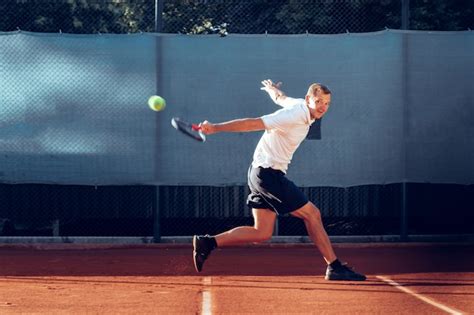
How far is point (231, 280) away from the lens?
983cm

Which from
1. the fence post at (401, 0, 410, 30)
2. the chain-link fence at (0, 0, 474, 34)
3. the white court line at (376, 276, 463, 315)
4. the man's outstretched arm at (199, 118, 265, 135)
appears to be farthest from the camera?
the chain-link fence at (0, 0, 474, 34)

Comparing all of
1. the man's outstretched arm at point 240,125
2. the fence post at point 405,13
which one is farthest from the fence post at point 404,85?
the man's outstretched arm at point 240,125

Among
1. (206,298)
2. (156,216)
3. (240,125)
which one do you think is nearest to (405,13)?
(156,216)

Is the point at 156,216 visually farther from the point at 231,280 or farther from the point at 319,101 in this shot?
the point at 319,101

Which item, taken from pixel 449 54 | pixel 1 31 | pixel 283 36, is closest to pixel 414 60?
pixel 449 54

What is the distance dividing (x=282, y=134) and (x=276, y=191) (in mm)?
488

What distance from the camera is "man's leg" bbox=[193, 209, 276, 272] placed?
9406mm

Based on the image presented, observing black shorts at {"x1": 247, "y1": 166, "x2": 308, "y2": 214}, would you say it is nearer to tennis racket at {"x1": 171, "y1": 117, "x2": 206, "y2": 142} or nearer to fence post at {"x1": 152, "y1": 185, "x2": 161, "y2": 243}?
tennis racket at {"x1": 171, "y1": 117, "x2": 206, "y2": 142}

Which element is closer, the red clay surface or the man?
the red clay surface

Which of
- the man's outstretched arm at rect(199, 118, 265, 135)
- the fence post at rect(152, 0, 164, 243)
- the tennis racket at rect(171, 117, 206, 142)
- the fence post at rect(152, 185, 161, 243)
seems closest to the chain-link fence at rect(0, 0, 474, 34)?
the fence post at rect(152, 0, 164, 243)

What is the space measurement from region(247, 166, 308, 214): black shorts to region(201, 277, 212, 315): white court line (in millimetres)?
893

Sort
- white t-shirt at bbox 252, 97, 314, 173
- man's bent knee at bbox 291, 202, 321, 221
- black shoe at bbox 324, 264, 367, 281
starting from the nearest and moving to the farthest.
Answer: white t-shirt at bbox 252, 97, 314, 173 → man's bent knee at bbox 291, 202, 321, 221 → black shoe at bbox 324, 264, 367, 281

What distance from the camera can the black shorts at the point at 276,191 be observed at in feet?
30.3

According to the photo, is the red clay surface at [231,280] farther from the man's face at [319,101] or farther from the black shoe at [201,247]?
the man's face at [319,101]
